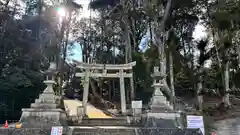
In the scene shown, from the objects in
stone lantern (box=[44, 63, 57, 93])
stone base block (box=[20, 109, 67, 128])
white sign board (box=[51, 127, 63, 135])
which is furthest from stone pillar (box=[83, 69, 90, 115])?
white sign board (box=[51, 127, 63, 135])

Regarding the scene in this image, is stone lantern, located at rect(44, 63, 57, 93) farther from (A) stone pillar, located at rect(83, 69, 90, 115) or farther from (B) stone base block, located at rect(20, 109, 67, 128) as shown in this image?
(A) stone pillar, located at rect(83, 69, 90, 115)

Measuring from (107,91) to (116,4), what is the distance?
→ 11.1 m

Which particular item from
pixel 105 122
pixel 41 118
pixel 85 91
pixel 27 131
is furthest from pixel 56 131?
pixel 85 91

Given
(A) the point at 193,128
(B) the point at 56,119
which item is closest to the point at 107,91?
(B) the point at 56,119

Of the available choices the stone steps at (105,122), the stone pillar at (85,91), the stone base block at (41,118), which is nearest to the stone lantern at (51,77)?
the stone base block at (41,118)

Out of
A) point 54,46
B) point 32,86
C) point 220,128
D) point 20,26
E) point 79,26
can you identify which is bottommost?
point 220,128

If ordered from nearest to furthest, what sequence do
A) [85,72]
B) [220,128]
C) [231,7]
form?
1. [220,128]
2. [85,72]
3. [231,7]

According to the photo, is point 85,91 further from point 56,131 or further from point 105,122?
point 56,131

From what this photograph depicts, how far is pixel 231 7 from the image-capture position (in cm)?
1438

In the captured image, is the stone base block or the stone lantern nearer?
the stone base block

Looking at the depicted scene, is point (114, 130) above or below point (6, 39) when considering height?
below

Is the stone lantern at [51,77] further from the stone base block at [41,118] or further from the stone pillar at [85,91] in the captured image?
the stone pillar at [85,91]

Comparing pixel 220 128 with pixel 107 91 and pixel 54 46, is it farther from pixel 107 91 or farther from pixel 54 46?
pixel 107 91

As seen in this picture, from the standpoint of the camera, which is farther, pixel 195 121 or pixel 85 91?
pixel 85 91
